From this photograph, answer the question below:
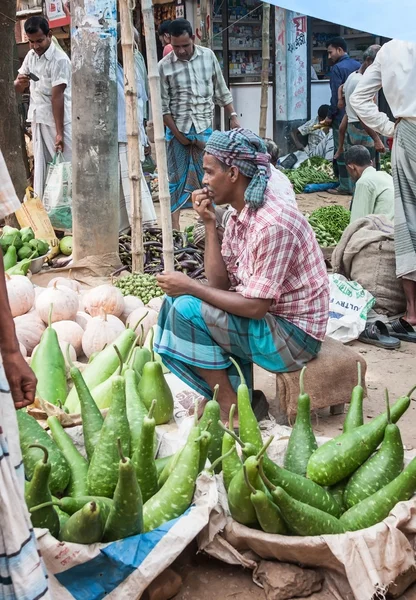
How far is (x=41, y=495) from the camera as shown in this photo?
223 centimetres

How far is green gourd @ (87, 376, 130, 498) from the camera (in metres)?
2.49

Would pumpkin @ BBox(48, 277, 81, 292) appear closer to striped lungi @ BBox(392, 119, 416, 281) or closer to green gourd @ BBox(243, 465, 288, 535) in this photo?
striped lungi @ BBox(392, 119, 416, 281)

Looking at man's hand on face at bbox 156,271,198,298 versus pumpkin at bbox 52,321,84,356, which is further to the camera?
pumpkin at bbox 52,321,84,356

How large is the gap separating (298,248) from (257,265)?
21 cm

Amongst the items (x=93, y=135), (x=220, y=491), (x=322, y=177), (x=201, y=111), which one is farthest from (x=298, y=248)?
(x=322, y=177)

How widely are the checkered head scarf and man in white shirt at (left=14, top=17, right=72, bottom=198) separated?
4.70 meters

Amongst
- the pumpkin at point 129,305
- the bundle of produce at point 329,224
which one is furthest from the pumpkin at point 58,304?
the bundle of produce at point 329,224

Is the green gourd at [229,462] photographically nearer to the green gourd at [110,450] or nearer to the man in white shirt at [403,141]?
the green gourd at [110,450]

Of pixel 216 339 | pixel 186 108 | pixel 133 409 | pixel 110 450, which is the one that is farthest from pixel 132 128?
pixel 110 450

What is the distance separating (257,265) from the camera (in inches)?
130

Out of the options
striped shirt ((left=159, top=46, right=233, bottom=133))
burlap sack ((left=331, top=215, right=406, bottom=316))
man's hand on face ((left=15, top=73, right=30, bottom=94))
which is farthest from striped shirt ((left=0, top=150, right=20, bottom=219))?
man's hand on face ((left=15, top=73, right=30, bottom=94))

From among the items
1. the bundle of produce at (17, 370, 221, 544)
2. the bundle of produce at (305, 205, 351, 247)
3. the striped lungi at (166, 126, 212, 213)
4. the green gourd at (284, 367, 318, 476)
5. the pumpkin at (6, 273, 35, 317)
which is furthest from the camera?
the striped lungi at (166, 126, 212, 213)

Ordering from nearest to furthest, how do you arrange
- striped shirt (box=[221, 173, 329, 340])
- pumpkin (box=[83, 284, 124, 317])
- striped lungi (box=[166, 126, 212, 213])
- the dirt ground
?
the dirt ground, striped shirt (box=[221, 173, 329, 340]), pumpkin (box=[83, 284, 124, 317]), striped lungi (box=[166, 126, 212, 213])

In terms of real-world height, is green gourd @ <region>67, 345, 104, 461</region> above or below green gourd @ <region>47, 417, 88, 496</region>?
above
